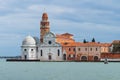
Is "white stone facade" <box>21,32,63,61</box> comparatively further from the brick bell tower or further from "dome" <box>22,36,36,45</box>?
the brick bell tower

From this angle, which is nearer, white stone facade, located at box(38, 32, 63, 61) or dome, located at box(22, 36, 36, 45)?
white stone facade, located at box(38, 32, 63, 61)

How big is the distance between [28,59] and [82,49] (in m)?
10.1

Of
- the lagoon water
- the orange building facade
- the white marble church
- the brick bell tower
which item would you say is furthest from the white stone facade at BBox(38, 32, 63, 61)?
the lagoon water

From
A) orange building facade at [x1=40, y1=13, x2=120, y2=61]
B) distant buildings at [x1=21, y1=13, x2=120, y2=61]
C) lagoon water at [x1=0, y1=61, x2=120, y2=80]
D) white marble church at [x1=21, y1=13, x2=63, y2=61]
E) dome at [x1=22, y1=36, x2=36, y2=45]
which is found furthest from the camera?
dome at [x1=22, y1=36, x2=36, y2=45]

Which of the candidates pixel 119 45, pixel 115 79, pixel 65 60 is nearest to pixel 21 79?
pixel 115 79

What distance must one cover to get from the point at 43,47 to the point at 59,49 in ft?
9.70

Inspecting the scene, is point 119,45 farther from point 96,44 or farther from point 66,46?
point 66,46

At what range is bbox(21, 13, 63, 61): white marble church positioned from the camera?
81.6 metres

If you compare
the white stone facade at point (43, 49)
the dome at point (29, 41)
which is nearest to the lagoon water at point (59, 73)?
the white stone facade at point (43, 49)

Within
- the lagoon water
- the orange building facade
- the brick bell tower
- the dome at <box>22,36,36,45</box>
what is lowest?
the lagoon water

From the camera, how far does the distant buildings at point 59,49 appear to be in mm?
81312

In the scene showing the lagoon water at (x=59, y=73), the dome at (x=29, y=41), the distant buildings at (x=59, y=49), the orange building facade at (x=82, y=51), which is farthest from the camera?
the dome at (x=29, y=41)

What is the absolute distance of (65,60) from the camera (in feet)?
267

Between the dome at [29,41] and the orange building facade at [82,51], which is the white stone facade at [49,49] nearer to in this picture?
the orange building facade at [82,51]
